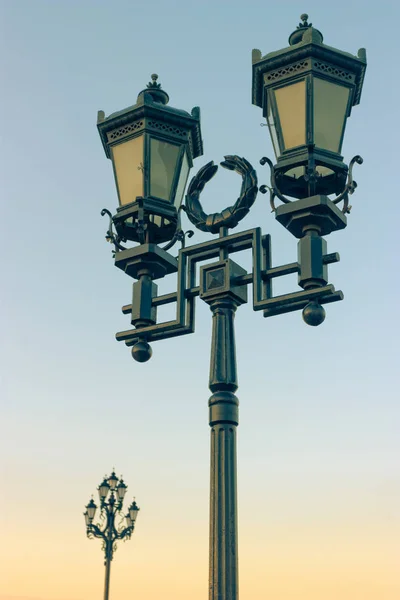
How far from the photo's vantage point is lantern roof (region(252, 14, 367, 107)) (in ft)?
19.0

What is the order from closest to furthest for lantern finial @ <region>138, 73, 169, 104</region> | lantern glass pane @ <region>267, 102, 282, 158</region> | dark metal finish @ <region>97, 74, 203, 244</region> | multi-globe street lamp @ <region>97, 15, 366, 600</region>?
multi-globe street lamp @ <region>97, 15, 366, 600</region> → lantern glass pane @ <region>267, 102, 282, 158</region> → dark metal finish @ <region>97, 74, 203, 244</region> → lantern finial @ <region>138, 73, 169, 104</region>

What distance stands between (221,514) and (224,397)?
725 mm

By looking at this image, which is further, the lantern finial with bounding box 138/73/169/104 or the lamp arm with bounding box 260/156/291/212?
the lantern finial with bounding box 138/73/169/104

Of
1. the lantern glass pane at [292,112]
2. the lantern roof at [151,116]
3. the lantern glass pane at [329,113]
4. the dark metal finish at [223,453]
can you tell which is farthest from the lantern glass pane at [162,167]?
the lantern glass pane at [329,113]

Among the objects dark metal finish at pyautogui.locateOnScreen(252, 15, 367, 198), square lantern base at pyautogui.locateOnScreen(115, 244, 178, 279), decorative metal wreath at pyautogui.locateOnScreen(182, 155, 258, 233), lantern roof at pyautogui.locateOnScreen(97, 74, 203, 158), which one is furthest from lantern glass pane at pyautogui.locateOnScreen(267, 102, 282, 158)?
square lantern base at pyautogui.locateOnScreen(115, 244, 178, 279)

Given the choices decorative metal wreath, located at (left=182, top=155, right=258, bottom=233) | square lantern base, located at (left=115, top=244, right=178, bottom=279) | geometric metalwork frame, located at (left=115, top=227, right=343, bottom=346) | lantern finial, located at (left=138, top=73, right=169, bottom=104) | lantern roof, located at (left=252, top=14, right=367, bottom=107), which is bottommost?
geometric metalwork frame, located at (left=115, top=227, right=343, bottom=346)

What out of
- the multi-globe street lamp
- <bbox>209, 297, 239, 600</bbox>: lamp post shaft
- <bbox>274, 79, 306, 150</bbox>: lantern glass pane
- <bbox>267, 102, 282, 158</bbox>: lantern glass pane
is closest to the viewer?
<bbox>209, 297, 239, 600</bbox>: lamp post shaft

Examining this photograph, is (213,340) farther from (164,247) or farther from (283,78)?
(283,78)

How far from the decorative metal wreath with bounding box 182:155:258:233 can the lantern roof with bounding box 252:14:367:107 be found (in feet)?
2.00

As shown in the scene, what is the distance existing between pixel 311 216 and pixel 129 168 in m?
1.63

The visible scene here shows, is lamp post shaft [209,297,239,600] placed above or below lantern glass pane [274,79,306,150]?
below

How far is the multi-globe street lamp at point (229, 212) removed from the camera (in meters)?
5.29

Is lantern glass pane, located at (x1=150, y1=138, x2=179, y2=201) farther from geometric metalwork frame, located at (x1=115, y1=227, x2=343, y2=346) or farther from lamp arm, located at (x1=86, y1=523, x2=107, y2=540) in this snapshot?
lamp arm, located at (x1=86, y1=523, x2=107, y2=540)

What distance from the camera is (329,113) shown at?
5801 millimetres
